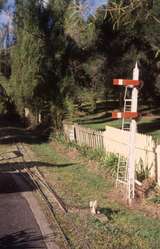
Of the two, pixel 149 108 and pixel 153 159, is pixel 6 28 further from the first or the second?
pixel 153 159

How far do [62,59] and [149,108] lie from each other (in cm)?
1716

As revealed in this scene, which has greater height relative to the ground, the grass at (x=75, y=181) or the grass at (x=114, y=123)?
the grass at (x=75, y=181)

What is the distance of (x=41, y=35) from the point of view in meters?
31.3

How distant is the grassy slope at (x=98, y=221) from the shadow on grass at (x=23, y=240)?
2.08ft

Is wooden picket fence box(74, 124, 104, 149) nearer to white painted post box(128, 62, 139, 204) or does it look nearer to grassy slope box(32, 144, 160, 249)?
grassy slope box(32, 144, 160, 249)

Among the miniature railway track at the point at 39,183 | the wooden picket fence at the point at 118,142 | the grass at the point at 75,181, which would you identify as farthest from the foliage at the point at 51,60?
the grass at the point at 75,181

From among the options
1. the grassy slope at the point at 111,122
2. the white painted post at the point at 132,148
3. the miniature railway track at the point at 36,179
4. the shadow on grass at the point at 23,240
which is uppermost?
the white painted post at the point at 132,148

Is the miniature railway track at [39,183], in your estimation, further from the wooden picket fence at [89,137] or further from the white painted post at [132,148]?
the wooden picket fence at [89,137]

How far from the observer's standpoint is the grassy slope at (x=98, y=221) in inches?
356

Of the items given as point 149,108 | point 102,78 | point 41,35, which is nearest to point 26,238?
point 41,35

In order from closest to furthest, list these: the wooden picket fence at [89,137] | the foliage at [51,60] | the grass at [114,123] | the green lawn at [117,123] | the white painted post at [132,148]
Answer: the white painted post at [132,148] < the wooden picket fence at [89,137] < the foliage at [51,60] < the green lawn at [117,123] < the grass at [114,123]

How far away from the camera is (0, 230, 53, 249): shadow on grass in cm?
882

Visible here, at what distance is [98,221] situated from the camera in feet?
34.2

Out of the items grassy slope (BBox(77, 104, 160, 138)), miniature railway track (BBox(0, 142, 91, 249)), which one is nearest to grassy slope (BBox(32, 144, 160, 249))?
miniature railway track (BBox(0, 142, 91, 249))
